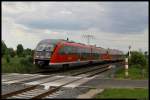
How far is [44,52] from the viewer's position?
3331 centimetres

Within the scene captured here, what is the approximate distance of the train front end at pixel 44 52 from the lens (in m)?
33.1

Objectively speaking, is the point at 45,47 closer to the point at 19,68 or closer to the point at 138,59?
the point at 19,68

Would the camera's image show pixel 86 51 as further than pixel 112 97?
Yes

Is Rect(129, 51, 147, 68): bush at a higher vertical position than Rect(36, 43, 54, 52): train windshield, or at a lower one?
lower

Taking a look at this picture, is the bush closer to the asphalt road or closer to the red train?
the red train

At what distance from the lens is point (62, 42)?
3525cm

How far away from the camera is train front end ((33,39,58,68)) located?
33.1 metres

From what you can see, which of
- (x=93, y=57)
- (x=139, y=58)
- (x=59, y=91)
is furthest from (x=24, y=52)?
(x=59, y=91)

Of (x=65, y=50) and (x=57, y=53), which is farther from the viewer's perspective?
(x=65, y=50)

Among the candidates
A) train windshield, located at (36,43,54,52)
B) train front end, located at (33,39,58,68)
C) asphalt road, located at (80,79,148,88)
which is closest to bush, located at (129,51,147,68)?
train front end, located at (33,39,58,68)

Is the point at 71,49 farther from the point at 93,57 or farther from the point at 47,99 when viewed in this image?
the point at 47,99

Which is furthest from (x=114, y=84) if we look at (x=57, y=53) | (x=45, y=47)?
(x=45, y=47)

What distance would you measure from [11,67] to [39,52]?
2.66 meters

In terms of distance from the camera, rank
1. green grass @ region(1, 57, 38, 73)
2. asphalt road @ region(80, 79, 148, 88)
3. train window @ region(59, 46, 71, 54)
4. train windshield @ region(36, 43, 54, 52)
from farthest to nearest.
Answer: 1. train window @ region(59, 46, 71, 54)
2. train windshield @ region(36, 43, 54, 52)
3. green grass @ region(1, 57, 38, 73)
4. asphalt road @ region(80, 79, 148, 88)
